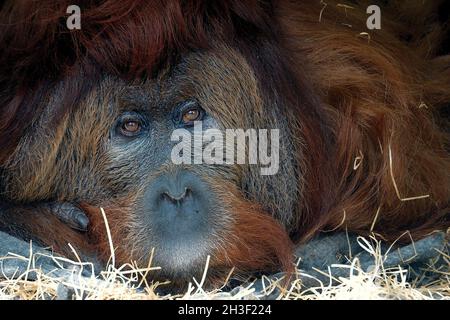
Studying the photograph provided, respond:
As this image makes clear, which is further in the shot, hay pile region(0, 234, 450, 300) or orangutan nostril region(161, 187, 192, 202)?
orangutan nostril region(161, 187, 192, 202)

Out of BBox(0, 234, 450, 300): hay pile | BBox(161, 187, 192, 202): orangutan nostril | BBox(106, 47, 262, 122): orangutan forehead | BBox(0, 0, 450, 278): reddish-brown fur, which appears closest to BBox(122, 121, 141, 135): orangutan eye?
BBox(106, 47, 262, 122): orangutan forehead

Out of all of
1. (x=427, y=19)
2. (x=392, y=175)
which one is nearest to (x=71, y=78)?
(x=392, y=175)

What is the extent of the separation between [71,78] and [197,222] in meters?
0.66

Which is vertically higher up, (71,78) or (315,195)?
(71,78)

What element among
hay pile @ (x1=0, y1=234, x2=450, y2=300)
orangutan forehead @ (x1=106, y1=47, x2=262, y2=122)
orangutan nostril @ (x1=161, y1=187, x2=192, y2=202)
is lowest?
hay pile @ (x1=0, y1=234, x2=450, y2=300)

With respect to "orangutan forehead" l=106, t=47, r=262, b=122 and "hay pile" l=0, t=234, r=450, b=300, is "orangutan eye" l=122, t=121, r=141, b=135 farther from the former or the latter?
"hay pile" l=0, t=234, r=450, b=300

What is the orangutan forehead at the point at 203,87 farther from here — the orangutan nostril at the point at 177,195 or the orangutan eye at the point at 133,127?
the orangutan nostril at the point at 177,195

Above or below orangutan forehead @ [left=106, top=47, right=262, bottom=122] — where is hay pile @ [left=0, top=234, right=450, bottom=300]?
below

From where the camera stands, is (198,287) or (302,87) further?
(302,87)

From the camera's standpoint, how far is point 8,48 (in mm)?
2875

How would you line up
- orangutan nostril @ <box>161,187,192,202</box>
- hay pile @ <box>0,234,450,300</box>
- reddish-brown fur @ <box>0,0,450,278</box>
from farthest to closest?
reddish-brown fur @ <box>0,0,450,278</box>, orangutan nostril @ <box>161,187,192,202</box>, hay pile @ <box>0,234,450,300</box>

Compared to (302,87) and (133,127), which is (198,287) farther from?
(302,87)

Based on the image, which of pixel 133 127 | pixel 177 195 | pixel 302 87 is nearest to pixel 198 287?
pixel 177 195
